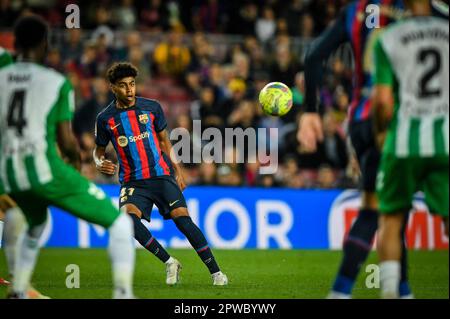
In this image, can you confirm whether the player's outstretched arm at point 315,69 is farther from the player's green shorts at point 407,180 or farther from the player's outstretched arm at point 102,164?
the player's outstretched arm at point 102,164

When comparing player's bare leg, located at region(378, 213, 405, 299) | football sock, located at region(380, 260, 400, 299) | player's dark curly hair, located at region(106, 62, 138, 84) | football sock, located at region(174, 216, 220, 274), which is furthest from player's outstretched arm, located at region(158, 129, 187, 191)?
football sock, located at region(380, 260, 400, 299)

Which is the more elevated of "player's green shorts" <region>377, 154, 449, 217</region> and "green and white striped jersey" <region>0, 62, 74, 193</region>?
"green and white striped jersey" <region>0, 62, 74, 193</region>

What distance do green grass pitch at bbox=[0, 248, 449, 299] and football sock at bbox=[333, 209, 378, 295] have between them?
1601 millimetres

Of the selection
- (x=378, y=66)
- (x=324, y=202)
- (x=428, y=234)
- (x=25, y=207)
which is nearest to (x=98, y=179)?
(x=324, y=202)

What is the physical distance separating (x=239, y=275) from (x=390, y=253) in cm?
450

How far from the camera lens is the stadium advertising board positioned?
15.7 m

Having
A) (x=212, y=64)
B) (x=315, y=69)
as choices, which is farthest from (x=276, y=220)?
(x=315, y=69)

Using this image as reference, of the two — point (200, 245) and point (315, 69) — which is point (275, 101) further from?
→ point (315, 69)

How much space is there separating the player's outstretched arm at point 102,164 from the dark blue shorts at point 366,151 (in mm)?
3180

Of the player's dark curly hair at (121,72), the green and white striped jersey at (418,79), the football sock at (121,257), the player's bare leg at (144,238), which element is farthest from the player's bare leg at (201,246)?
the green and white striped jersey at (418,79)

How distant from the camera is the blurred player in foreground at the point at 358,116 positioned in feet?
22.8

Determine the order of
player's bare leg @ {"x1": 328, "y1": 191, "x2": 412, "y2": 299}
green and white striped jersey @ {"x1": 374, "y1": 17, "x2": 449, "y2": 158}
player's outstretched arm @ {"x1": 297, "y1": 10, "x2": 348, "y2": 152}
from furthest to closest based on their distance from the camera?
player's outstretched arm @ {"x1": 297, "y1": 10, "x2": 348, "y2": 152}, player's bare leg @ {"x1": 328, "y1": 191, "x2": 412, "y2": 299}, green and white striped jersey @ {"x1": 374, "y1": 17, "x2": 449, "y2": 158}

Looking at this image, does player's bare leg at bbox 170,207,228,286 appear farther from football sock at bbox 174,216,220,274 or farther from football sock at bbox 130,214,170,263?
football sock at bbox 130,214,170,263

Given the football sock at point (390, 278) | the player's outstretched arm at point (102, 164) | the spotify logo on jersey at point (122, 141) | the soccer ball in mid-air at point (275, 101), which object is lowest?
the football sock at point (390, 278)
